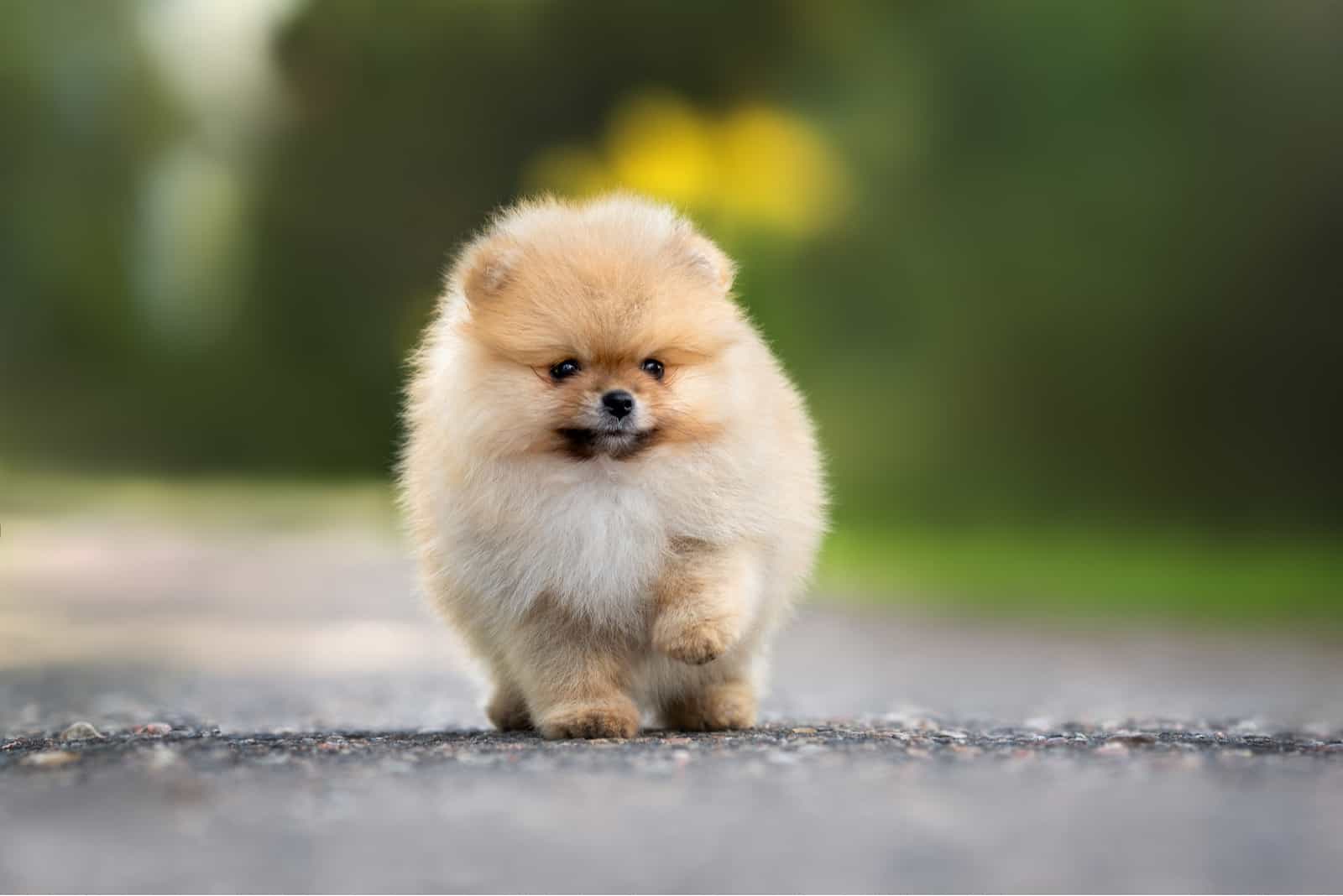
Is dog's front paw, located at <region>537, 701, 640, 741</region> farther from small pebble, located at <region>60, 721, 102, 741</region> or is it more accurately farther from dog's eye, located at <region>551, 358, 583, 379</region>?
small pebble, located at <region>60, 721, 102, 741</region>

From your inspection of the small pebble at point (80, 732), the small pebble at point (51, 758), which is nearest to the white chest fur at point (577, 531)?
the small pebble at point (51, 758)

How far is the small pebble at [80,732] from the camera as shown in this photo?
450 centimetres

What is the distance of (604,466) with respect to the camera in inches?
155

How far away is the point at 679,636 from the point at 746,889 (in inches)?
45.7

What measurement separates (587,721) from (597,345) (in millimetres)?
1030

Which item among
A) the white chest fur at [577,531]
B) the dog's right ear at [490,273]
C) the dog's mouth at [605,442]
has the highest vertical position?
the dog's right ear at [490,273]

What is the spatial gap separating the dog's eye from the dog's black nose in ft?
0.47

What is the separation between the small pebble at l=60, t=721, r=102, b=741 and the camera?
450 cm

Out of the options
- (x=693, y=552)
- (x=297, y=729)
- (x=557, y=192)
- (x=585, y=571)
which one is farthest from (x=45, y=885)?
(x=557, y=192)

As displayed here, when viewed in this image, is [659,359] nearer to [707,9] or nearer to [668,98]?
[668,98]

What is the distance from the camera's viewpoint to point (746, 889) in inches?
108

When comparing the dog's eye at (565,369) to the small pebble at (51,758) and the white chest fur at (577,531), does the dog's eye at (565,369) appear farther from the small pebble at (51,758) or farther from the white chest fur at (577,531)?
the small pebble at (51,758)

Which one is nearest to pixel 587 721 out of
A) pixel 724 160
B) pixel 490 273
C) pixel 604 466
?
pixel 604 466

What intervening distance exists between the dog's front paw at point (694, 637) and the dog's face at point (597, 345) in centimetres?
46
